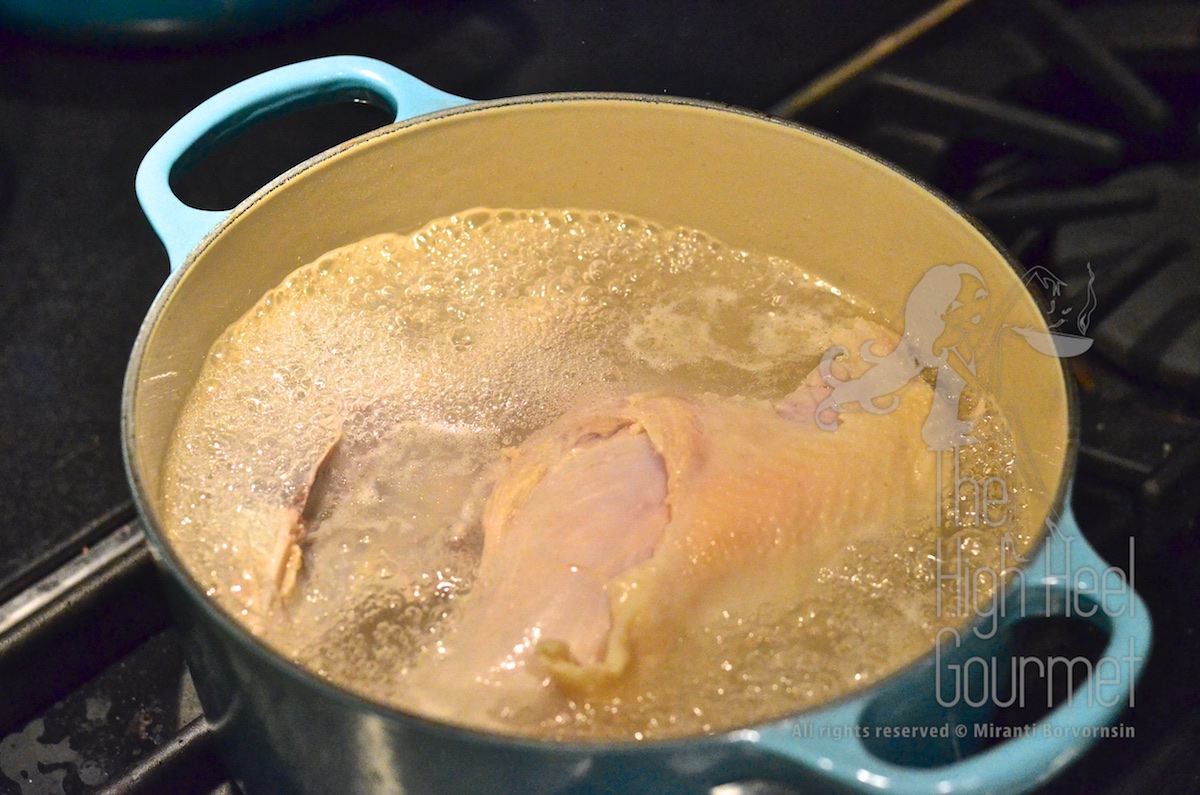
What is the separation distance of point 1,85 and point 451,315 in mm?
670

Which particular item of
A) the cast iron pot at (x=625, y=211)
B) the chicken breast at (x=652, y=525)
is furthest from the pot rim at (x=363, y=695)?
the chicken breast at (x=652, y=525)

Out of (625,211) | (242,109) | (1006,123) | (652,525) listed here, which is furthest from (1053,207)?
(242,109)

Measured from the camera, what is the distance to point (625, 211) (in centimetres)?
85

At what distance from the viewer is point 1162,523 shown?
0.79 meters

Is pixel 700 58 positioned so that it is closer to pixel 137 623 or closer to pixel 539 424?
pixel 539 424

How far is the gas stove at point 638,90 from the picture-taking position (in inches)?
28.6

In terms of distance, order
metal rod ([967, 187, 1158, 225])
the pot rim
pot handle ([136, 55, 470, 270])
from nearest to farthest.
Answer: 1. the pot rim
2. pot handle ([136, 55, 470, 270])
3. metal rod ([967, 187, 1158, 225])

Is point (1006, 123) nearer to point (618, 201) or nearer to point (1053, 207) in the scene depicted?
point (1053, 207)

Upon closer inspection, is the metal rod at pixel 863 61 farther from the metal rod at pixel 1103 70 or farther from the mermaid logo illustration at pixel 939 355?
the mermaid logo illustration at pixel 939 355

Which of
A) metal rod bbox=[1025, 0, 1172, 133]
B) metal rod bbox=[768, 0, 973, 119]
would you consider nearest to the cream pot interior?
metal rod bbox=[768, 0, 973, 119]

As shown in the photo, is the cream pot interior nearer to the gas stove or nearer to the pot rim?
the pot rim

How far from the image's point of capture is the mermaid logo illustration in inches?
26.3

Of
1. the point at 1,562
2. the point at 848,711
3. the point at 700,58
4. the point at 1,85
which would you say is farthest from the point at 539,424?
the point at 1,85

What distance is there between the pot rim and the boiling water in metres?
0.06
